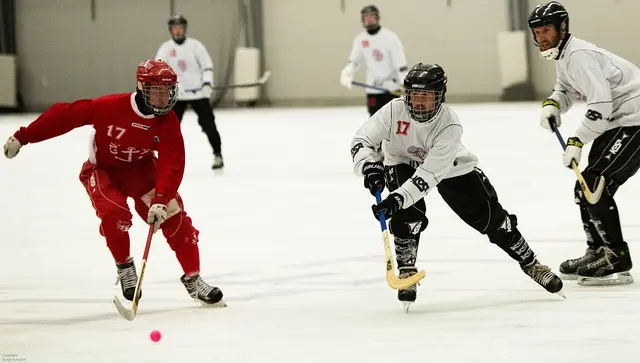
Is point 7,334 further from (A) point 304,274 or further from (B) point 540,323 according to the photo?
(B) point 540,323

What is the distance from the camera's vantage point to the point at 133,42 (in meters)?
18.6

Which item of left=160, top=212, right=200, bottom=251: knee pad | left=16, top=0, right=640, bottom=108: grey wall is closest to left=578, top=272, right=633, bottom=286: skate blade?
left=160, top=212, right=200, bottom=251: knee pad

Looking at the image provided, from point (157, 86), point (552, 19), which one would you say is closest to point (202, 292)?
point (157, 86)

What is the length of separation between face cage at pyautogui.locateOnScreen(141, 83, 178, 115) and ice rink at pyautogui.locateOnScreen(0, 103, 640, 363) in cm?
76

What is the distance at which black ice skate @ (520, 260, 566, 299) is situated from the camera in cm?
411

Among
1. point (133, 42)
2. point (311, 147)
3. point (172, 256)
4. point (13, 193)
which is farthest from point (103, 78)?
point (172, 256)

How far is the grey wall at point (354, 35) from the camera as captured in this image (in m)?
17.5

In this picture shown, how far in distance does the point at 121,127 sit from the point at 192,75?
18.9ft

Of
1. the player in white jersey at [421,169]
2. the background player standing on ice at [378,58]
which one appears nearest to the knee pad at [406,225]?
the player in white jersey at [421,169]

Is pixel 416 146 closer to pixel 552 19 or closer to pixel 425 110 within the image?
pixel 425 110

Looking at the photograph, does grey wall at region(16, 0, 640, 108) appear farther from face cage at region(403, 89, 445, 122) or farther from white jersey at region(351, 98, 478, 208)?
face cage at region(403, 89, 445, 122)

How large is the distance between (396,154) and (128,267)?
1135mm

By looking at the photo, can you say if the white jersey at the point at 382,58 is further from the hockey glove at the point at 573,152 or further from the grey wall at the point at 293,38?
the grey wall at the point at 293,38

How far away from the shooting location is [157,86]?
13.2 ft
